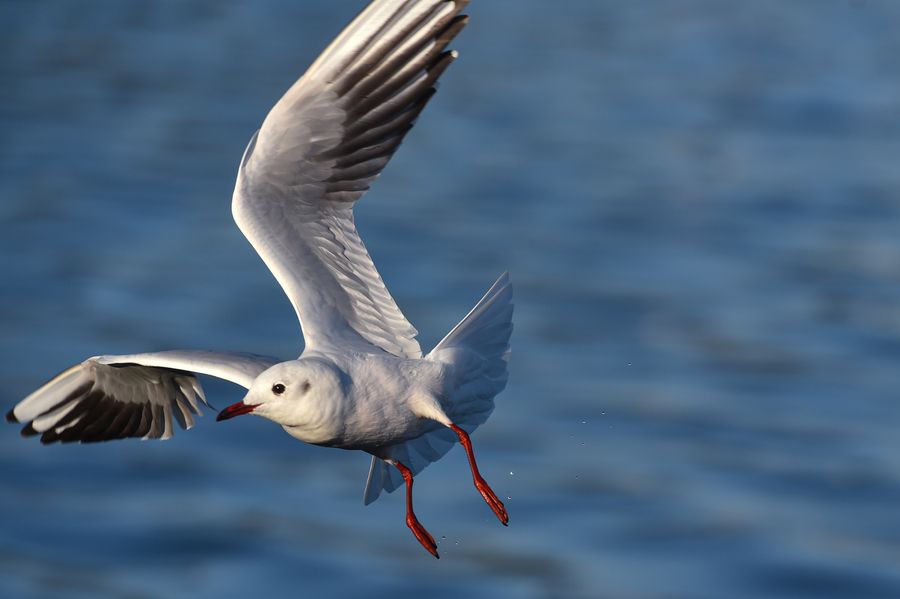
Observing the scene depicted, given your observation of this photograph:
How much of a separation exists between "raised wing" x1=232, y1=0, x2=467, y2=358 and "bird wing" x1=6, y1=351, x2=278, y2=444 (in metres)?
Answer: 0.77

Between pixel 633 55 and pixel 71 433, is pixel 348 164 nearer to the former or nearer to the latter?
pixel 71 433

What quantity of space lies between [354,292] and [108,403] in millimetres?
1290

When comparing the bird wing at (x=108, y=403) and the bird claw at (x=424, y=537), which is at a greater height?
the bird wing at (x=108, y=403)

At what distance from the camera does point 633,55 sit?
2984 cm

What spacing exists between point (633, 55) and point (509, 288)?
75.4 feet

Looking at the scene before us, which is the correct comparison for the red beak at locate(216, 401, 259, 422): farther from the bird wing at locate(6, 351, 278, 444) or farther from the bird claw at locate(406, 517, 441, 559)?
the bird wing at locate(6, 351, 278, 444)

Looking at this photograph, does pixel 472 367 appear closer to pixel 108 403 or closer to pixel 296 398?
pixel 296 398

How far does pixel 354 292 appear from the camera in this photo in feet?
24.1

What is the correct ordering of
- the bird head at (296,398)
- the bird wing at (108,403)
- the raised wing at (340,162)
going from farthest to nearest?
the bird wing at (108,403)
the raised wing at (340,162)
the bird head at (296,398)

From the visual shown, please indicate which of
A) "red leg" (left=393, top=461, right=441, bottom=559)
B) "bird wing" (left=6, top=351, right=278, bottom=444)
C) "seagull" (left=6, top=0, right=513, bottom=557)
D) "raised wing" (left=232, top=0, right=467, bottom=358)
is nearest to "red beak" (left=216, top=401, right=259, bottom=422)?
"seagull" (left=6, top=0, right=513, bottom=557)

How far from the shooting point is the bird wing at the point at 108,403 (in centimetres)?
759

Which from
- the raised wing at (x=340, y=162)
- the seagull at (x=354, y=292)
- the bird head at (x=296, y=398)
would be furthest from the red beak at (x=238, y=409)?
the raised wing at (x=340, y=162)

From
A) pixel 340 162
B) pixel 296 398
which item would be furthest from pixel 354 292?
pixel 296 398

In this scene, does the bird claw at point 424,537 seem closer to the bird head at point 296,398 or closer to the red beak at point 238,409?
the bird head at point 296,398
